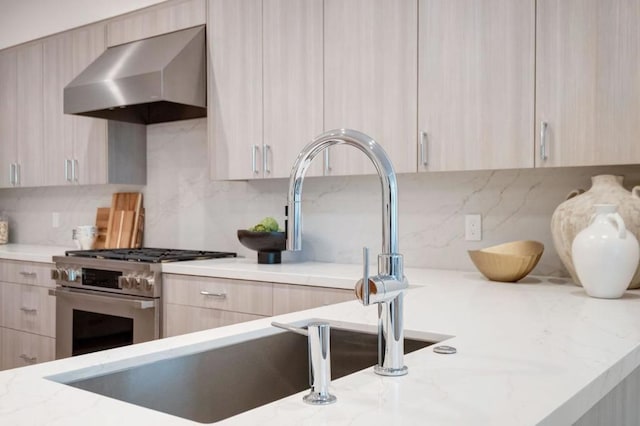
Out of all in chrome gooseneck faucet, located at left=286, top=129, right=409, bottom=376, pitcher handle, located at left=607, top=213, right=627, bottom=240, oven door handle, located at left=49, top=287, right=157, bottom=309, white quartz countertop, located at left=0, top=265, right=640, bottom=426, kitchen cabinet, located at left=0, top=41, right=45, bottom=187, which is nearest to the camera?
white quartz countertop, located at left=0, top=265, right=640, bottom=426

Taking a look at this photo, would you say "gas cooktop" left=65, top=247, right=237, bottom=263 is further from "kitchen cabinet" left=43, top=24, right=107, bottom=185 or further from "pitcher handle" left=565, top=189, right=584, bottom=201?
"pitcher handle" left=565, top=189, right=584, bottom=201

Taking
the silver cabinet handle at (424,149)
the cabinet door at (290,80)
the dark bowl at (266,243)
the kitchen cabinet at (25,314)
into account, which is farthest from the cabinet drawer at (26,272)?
the silver cabinet handle at (424,149)

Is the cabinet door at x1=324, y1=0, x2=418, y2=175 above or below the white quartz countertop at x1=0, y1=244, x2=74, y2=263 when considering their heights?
above

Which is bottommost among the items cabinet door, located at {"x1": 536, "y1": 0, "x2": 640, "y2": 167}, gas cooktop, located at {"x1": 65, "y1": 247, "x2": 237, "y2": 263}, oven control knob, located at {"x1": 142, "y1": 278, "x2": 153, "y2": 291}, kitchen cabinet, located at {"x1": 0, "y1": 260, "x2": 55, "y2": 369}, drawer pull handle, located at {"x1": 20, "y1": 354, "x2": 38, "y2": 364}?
drawer pull handle, located at {"x1": 20, "y1": 354, "x2": 38, "y2": 364}

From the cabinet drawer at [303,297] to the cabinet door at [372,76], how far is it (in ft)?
1.84

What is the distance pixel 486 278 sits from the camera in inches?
99.7

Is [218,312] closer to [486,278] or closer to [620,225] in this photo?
[486,278]

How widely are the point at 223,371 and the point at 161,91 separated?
2.14 meters

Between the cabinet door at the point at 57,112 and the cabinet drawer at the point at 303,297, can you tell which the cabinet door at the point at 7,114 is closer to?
the cabinet door at the point at 57,112

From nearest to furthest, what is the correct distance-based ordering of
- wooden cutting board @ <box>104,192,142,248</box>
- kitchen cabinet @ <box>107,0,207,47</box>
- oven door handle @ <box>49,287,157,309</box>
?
oven door handle @ <box>49,287,157,309</box>
kitchen cabinet @ <box>107,0,207,47</box>
wooden cutting board @ <box>104,192,142,248</box>

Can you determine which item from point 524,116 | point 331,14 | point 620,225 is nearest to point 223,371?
point 620,225

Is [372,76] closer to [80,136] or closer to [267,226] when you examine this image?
A: [267,226]

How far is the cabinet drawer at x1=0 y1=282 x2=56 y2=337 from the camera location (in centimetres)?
372

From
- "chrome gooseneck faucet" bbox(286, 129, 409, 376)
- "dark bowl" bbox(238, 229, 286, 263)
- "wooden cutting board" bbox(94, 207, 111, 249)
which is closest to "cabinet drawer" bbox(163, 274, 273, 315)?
"dark bowl" bbox(238, 229, 286, 263)
